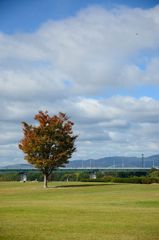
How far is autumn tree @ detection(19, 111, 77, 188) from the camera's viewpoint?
58812 mm

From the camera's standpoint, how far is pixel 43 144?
5878 cm

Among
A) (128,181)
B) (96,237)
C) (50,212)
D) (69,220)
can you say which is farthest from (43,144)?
(96,237)

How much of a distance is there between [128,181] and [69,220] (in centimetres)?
5031

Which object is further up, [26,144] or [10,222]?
[26,144]

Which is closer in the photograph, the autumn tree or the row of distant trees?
the autumn tree

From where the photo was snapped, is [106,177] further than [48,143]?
Yes

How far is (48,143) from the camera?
5916 centimetres

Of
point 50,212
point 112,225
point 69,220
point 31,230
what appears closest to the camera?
point 31,230

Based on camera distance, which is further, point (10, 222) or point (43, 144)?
point (43, 144)

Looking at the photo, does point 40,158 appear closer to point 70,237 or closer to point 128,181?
point 128,181

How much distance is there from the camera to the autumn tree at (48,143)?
2315 inches

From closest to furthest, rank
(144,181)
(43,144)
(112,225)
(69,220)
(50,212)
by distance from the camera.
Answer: (112,225)
(69,220)
(50,212)
(43,144)
(144,181)

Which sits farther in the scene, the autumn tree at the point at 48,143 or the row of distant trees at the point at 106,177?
the row of distant trees at the point at 106,177

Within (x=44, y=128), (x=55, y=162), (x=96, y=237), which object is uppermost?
(x=44, y=128)
